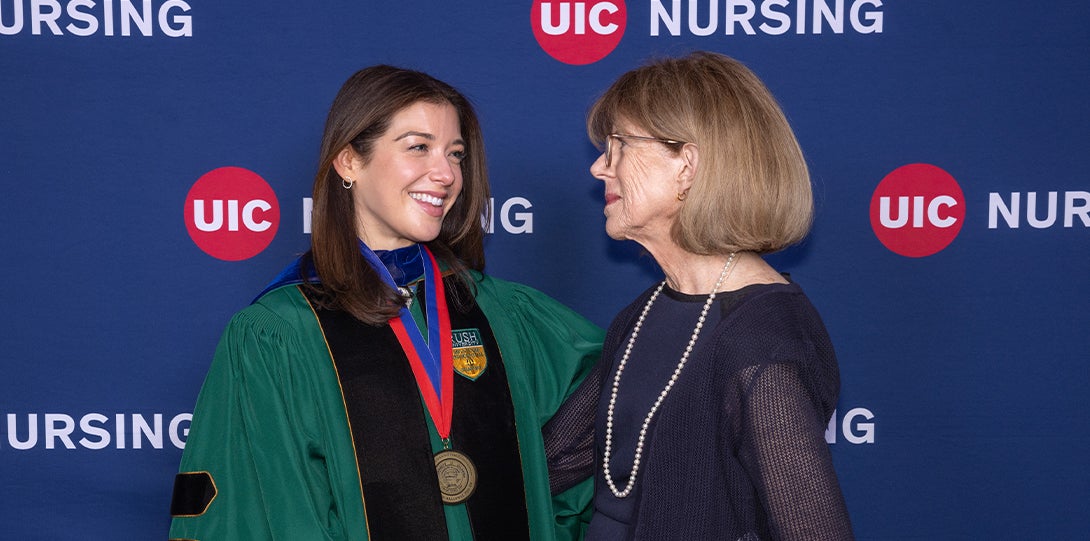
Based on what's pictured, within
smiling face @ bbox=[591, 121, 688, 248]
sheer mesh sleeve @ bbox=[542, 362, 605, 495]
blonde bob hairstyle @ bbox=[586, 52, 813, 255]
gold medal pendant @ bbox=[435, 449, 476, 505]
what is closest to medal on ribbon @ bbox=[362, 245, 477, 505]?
gold medal pendant @ bbox=[435, 449, 476, 505]

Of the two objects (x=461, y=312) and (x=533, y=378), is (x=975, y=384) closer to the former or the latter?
(x=533, y=378)

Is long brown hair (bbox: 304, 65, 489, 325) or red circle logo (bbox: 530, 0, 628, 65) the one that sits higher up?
red circle logo (bbox: 530, 0, 628, 65)

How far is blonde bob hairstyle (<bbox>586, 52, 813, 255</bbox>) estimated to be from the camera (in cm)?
137

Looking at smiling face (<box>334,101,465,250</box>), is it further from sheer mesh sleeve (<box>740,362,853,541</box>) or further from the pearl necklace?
sheer mesh sleeve (<box>740,362,853,541</box>)

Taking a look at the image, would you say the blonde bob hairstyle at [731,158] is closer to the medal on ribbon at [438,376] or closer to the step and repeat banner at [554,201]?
the medal on ribbon at [438,376]

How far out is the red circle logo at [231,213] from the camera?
2.46 m

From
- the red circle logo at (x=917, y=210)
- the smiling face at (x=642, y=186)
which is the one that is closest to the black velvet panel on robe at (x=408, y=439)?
the smiling face at (x=642, y=186)

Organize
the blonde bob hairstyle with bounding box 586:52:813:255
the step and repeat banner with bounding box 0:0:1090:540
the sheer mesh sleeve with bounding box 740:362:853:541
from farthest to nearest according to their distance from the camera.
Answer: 1. the step and repeat banner with bounding box 0:0:1090:540
2. the blonde bob hairstyle with bounding box 586:52:813:255
3. the sheer mesh sleeve with bounding box 740:362:853:541

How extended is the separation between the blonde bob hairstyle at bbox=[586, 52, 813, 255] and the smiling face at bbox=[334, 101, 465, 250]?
1.59 feet

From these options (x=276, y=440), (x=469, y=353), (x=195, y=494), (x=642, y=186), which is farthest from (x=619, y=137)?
(x=195, y=494)

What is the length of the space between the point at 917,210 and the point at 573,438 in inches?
50.2

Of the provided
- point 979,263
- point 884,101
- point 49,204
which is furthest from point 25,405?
point 979,263

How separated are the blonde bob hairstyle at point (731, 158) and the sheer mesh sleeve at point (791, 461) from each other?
0.23 metres

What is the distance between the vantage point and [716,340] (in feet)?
4.44
